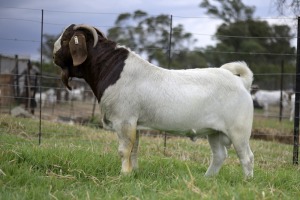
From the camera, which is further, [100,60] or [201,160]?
[201,160]

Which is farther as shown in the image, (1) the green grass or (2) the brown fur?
(2) the brown fur

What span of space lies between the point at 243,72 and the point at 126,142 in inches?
78.1

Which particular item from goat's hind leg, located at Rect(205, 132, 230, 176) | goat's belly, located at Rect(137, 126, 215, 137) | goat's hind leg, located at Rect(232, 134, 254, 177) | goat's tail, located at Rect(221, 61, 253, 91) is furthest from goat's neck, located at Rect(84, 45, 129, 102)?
goat's hind leg, located at Rect(232, 134, 254, 177)

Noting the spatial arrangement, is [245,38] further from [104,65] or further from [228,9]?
[104,65]

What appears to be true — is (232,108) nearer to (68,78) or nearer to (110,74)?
(110,74)

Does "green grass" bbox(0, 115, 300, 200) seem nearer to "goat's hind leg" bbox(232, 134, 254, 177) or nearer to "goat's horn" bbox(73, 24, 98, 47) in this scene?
"goat's hind leg" bbox(232, 134, 254, 177)

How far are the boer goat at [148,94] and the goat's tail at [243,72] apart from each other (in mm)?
160

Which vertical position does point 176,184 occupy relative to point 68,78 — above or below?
below

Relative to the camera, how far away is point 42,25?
9.09m

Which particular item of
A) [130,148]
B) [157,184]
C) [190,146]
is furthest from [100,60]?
[190,146]

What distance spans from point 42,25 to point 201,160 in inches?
162

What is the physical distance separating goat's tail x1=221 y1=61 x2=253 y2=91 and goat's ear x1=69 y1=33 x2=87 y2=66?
2.06 m

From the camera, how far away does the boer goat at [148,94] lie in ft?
19.1

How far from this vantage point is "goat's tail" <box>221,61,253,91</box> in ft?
20.9
